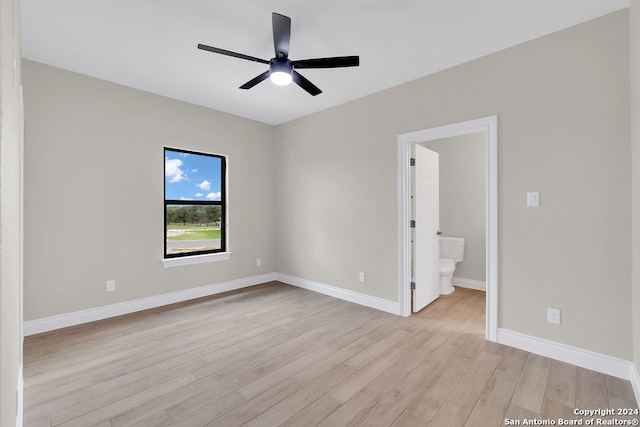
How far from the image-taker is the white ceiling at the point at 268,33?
85.1 inches

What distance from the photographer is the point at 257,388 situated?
81.8 inches

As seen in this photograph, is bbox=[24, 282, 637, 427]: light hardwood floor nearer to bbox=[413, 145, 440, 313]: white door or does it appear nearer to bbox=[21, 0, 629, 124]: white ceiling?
bbox=[413, 145, 440, 313]: white door

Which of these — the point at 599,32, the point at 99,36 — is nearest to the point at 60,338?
the point at 99,36

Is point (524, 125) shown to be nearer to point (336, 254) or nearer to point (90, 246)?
point (336, 254)

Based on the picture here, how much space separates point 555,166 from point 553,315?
125 cm

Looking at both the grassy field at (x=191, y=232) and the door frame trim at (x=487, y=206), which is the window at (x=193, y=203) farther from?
the door frame trim at (x=487, y=206)

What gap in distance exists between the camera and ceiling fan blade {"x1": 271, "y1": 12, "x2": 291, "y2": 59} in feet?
6.63

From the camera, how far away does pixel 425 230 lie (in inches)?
145

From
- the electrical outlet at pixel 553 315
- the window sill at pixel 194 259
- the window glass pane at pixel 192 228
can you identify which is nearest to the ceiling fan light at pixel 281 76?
the window glass pane at pixel 192 228

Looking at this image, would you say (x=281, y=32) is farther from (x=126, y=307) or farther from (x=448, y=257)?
(x=448, y=257)

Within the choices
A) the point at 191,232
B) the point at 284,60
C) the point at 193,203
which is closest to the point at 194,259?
the point at 191,232

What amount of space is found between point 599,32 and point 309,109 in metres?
3.07

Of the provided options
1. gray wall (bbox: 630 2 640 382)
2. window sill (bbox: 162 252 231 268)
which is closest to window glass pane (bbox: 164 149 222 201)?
window sill (bbox: 162 252 231 268)

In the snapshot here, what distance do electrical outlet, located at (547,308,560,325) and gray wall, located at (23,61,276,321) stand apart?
154 inches
